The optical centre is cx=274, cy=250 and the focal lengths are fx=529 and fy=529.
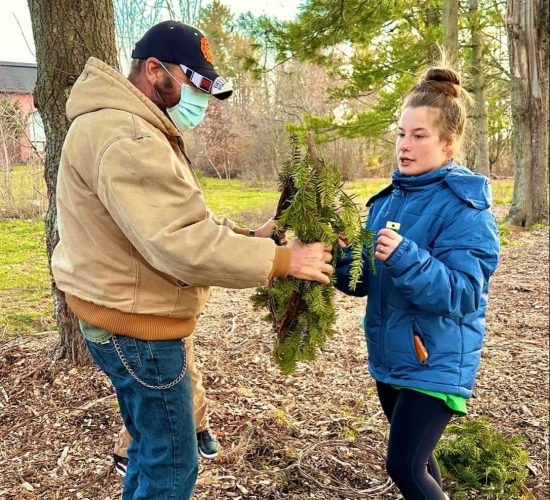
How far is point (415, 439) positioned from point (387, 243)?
0.79m

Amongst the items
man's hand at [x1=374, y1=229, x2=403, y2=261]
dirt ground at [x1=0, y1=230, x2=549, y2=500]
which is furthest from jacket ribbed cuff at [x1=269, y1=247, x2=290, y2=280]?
dirt ground at [x1=0, y1=230, x2=549, y2=500]

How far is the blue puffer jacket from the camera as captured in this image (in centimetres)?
197

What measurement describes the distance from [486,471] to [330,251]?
1686 mm

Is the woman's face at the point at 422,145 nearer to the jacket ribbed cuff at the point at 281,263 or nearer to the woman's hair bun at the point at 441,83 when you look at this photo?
the woman's hair bun at the point at 441,83

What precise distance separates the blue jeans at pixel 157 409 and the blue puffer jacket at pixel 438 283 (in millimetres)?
840

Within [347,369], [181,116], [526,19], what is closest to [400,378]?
[181,116]

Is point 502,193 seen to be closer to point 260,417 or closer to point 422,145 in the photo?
→ point 260,417

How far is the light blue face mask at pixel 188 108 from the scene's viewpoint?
2.18 metres

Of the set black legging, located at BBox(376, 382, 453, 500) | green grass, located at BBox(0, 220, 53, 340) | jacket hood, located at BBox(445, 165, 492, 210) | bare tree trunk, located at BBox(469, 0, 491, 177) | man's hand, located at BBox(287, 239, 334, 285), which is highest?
bare tree trunk, located at BBox(469, 0, 491, 177)

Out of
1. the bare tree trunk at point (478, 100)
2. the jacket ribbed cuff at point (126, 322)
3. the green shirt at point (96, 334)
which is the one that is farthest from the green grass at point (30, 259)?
the bare tree trunk at point (478, 100)

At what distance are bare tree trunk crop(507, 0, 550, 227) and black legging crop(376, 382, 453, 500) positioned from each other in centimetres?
969

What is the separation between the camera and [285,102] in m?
25.2

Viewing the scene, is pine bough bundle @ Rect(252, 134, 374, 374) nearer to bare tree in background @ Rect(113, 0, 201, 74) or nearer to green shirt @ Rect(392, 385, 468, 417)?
green shirt @ Rect(392, 385, 468, 417)

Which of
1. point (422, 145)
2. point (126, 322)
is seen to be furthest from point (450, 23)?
point (126, 322)
